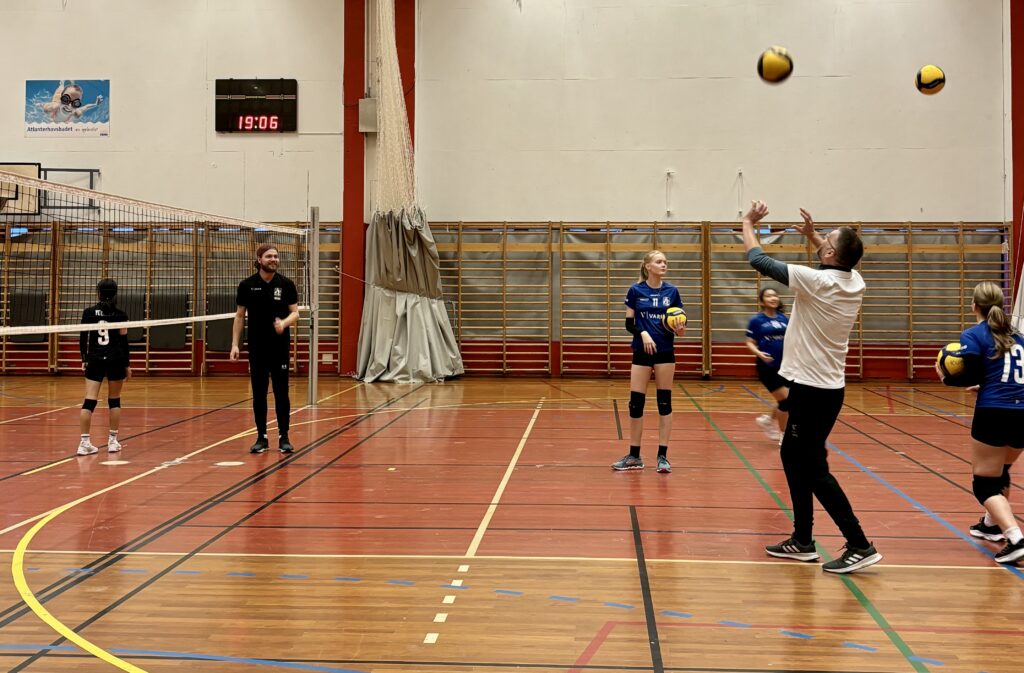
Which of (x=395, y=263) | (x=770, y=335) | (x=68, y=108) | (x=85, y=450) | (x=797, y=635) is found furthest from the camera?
(x=68, y=108)

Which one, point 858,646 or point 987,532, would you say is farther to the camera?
point 987,532

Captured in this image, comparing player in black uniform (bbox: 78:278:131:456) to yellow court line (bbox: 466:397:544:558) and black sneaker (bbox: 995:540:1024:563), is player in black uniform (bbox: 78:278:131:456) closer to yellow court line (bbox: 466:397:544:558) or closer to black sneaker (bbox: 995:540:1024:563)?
yellow court line (bbox: 466:397:544:558)

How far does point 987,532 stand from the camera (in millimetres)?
5070

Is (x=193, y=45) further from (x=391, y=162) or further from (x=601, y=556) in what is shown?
(x=601, y=556)

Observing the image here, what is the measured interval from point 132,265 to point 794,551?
14672 mm

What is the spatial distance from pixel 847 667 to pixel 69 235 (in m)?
16.5

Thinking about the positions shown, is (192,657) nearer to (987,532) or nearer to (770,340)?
(987,532)

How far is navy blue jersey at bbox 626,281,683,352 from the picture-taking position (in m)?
6.86

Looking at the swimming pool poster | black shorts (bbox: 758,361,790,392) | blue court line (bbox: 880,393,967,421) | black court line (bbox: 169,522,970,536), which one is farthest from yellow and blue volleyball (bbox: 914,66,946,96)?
the swimming pool poster

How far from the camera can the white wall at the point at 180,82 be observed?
53.6 ft

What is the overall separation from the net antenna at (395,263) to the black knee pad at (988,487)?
37.1 ft

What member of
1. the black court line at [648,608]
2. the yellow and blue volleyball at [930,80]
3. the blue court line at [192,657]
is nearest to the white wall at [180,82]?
the yellow and blue volleyball at [930,80]

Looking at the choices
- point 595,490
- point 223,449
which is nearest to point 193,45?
point 223,449

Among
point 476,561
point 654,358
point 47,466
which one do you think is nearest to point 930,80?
point 654,358
